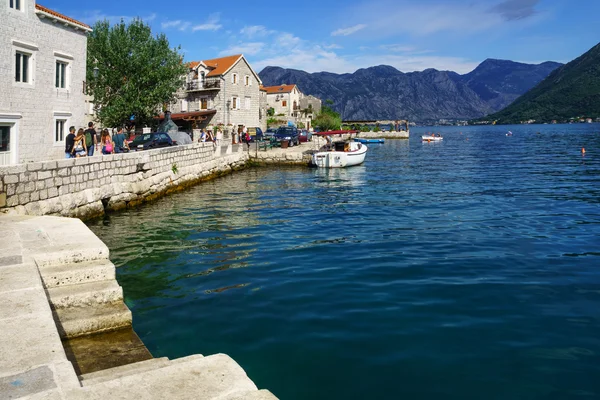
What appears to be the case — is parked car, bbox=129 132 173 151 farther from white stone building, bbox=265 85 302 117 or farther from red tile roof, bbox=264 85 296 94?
red tile roof, bbox=264 85 296 94

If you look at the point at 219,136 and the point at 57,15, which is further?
the point at 219,136

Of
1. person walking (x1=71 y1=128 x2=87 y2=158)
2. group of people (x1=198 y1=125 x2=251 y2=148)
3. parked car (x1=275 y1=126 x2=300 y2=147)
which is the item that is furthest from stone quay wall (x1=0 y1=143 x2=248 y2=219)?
parked car (x1=275 y1=126 x2=300 y2=147)

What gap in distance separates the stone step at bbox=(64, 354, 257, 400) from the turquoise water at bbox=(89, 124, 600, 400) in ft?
5.86

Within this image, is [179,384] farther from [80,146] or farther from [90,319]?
[80,146]

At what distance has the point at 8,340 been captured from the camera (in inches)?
Answer: 164

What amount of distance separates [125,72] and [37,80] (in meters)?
19.1

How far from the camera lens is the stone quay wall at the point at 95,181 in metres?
13.7

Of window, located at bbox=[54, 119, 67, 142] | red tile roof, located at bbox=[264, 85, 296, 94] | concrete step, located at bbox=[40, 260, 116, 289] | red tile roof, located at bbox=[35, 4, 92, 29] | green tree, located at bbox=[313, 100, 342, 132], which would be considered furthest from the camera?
green tree, located at bbox=[313, 100, 342, 132]

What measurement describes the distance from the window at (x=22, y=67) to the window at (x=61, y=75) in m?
1.68

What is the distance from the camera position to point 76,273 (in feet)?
21.9

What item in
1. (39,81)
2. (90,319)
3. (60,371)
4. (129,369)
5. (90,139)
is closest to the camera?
(60,371)

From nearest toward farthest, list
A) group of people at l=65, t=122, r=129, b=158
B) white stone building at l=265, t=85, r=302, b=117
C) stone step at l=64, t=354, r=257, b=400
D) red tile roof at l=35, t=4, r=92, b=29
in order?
stone step at l=64, t=354, r=257, b=400 → group of people at l=65, t=122, r=129, b=158 → red tile roof at l=35, t=4, r=92, b=29 → white stone building at l=265, t=85, r=302, b=117

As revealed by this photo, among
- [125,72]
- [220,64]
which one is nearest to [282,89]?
[220,64]

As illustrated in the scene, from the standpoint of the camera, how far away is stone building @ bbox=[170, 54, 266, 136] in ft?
186
